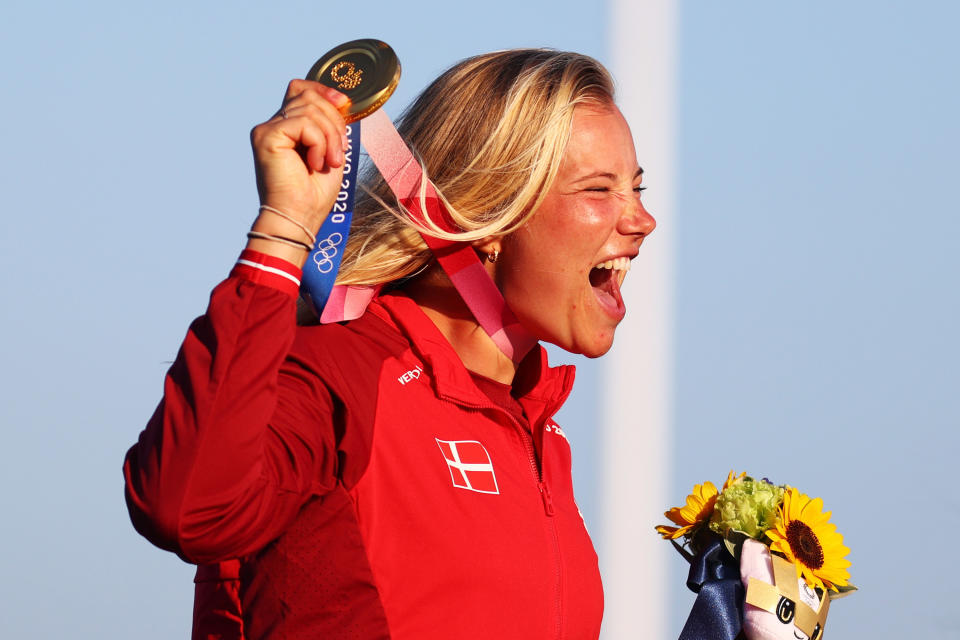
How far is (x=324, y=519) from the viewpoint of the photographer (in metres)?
2.93

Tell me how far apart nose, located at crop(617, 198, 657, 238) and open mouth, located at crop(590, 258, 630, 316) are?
9cm

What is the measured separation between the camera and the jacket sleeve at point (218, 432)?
7.80ft

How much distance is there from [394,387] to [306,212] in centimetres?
75

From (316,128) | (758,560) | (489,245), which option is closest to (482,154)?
(489,245)

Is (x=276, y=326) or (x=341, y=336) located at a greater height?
(x=276, y=326)

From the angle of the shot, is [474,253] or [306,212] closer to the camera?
[306,212]

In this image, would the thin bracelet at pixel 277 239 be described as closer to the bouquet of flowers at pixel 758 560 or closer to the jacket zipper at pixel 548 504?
the jacket zipper at pixel 548 504

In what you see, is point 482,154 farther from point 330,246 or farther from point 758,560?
point 758,560

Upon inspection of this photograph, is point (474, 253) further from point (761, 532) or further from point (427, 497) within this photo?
point (761, 532)

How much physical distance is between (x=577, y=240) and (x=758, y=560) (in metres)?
1.19

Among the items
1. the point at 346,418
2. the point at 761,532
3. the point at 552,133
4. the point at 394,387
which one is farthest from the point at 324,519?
the point at 761,532

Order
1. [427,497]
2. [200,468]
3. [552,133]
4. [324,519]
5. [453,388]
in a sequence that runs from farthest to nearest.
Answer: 1. [552,133]
2. [453,388]
3. [427,497]
4. [324,519]
5. [200,468]

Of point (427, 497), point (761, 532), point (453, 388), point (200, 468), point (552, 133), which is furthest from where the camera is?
point (761, 532)

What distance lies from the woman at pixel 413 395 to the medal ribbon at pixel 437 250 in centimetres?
4
